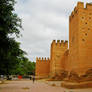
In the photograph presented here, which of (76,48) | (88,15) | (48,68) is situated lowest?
(48,68)

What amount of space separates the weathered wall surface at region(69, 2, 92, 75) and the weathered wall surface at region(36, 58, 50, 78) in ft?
95.4

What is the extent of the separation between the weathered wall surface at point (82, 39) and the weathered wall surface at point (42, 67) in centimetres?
2907

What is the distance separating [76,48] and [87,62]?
253 centimetres

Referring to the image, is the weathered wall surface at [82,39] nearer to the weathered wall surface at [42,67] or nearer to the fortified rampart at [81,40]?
the fortified rampart at [81,40]

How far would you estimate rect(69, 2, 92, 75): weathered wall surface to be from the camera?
75.5 feet

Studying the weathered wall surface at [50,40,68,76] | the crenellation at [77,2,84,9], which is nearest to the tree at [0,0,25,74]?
the crenellation at [77,2,84,9]

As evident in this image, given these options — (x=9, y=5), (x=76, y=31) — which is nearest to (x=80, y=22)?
(x=76, y=31)

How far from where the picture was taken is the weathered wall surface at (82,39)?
23.0m

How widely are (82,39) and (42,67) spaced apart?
3147 cm

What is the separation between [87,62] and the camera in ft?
75.9

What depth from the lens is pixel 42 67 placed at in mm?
53719

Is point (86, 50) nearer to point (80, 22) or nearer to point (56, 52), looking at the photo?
point (80, 22)

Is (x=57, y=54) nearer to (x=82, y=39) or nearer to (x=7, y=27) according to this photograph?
(x=82, y=39)

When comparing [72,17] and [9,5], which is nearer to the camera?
[9,5]
